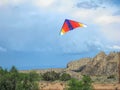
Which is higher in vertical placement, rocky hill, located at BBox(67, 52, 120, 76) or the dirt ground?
rocky hill, located at BBox(67, 52, 120, 76)

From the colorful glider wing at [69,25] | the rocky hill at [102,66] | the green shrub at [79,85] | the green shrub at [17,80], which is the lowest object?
the green shrub at [79,85]

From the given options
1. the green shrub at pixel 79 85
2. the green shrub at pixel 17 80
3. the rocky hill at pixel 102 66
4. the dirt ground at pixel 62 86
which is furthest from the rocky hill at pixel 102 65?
the green shrub at pixel 79 85

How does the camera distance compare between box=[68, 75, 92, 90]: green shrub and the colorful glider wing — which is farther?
box=[68, 75, 92, 90]: green shrub

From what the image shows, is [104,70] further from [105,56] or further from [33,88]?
[33,88]

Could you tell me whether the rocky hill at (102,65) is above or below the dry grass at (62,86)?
above

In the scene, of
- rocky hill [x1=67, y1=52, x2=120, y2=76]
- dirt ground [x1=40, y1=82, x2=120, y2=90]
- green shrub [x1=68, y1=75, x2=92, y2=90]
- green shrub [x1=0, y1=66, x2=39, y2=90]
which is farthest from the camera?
rocky hill [x1=67, y1=52, x2=120, y2=76]

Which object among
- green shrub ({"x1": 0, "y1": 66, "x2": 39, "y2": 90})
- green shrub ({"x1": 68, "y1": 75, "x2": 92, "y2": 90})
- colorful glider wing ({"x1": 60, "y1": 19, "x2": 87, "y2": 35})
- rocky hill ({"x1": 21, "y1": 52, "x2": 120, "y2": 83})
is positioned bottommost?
green shrub ({"x1": 68, "y1": 75, "x2": 92, "y2": 90})

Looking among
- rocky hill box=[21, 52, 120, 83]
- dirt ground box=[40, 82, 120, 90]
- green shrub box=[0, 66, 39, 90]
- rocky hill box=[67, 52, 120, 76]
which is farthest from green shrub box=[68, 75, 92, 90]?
rocky hill box=[67, 52, 120, 76]

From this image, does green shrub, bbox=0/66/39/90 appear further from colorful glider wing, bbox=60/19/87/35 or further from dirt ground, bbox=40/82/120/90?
dirt ground, bbox=40/82/120/90

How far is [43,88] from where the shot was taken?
80.1 m

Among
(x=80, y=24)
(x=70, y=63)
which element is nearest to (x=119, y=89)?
(x=80, y=24)

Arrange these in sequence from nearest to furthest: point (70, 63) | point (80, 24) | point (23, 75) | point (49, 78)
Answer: point (80, 24) → point (23, 75) → point (49, 78) → point (70, 63)

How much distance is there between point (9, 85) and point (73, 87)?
11.2m

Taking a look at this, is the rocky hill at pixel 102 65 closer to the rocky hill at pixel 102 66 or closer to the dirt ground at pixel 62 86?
the rocky hill at pixel 102 66
